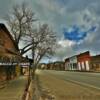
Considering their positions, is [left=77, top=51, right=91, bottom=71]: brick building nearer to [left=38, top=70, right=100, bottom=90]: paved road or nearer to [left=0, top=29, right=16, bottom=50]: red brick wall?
[left=38, top=70, right=100, bottom=90]: paved road

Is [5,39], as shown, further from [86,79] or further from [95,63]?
[95,63]

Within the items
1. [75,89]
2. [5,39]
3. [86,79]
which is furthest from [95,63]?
[75,89]

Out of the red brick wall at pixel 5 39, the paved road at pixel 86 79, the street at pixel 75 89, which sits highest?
the red brick wall at pixel 5 39

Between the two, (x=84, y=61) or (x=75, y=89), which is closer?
(x=75, y=89)

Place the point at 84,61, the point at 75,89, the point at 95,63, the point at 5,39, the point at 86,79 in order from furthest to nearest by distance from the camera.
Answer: the point at 84,61
the point at 95,63
the point at 5,39
the point at 86,79
the point at 75,89

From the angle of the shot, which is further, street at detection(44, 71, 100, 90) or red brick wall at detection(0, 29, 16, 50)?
red brick wall at detection(0, 29, 16, 50)

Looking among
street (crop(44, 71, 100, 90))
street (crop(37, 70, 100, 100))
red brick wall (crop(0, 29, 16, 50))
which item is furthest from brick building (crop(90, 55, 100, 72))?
street (crop(37, 70, 100, 100))

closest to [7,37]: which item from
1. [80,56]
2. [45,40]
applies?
[45,40]

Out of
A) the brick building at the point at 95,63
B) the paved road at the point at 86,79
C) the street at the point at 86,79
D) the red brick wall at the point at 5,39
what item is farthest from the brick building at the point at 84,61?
the red brick wall at the point at 5,39

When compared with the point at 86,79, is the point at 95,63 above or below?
above

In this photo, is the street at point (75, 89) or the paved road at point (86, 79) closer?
the street at point (75, 89)

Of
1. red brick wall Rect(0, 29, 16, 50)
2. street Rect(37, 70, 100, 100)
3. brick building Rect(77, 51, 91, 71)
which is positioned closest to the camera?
street Rect(37, 70, 100, 100)

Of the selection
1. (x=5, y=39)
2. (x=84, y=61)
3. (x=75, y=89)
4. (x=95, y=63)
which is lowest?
(x=75, y=89)

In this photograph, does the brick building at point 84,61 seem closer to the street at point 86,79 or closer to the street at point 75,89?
the street at point 86,79
